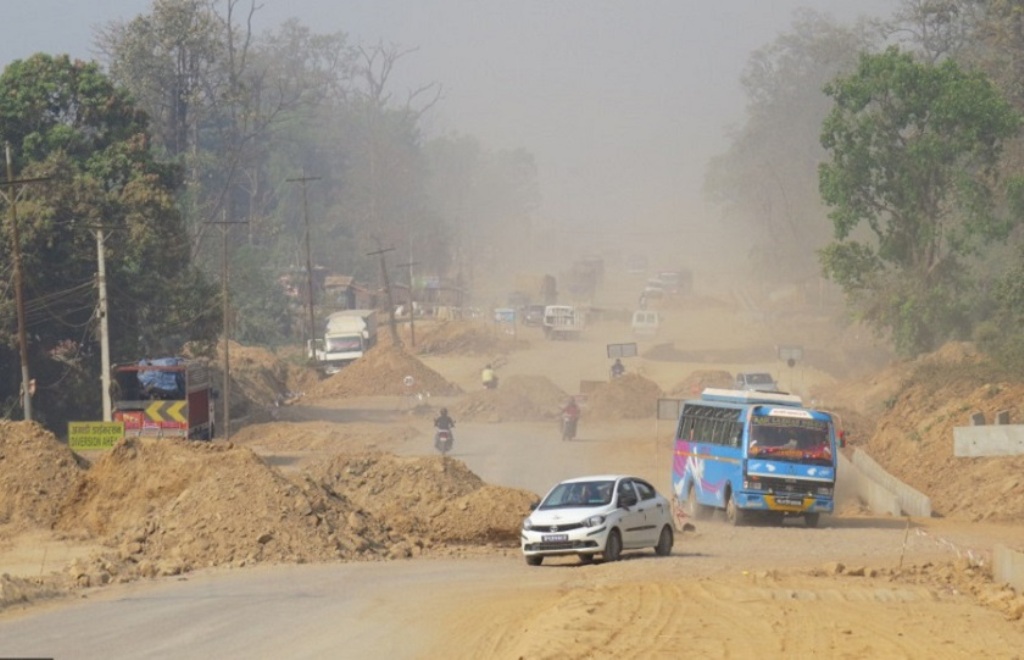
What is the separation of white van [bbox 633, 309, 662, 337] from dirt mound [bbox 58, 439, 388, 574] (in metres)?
78.5

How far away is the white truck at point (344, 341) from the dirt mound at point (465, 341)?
14.9 ft

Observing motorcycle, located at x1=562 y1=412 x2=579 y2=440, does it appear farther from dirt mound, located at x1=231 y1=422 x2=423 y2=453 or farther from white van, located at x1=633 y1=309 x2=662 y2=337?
white van, located at x1=633 y1=309 x2=662 y2=337

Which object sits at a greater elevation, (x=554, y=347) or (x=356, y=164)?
(x=356, y=164)

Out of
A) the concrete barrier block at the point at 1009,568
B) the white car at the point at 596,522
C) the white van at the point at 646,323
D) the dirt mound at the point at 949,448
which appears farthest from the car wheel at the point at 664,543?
the white van at the point at 646,323

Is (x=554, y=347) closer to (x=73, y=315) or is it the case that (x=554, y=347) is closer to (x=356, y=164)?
(x=73, y=315)

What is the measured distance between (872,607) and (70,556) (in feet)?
48.3

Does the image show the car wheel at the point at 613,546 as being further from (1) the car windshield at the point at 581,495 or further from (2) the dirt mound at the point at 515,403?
(2) the dirt mound at the point at 515,403

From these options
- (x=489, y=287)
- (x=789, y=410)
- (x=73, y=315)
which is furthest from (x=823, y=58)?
(x=789, y=410)

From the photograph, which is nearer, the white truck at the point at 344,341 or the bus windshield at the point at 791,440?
the bus windshield at the point at 791,440

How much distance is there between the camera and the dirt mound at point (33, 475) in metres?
34.1

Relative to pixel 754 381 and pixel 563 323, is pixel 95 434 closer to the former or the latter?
pixel 754 381

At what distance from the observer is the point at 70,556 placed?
2966 centimetres

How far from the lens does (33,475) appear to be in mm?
35438

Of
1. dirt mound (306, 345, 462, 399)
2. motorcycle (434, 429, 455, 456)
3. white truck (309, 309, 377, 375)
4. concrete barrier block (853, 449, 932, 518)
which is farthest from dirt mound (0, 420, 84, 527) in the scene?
white truck (309, 309, 377, 375)
